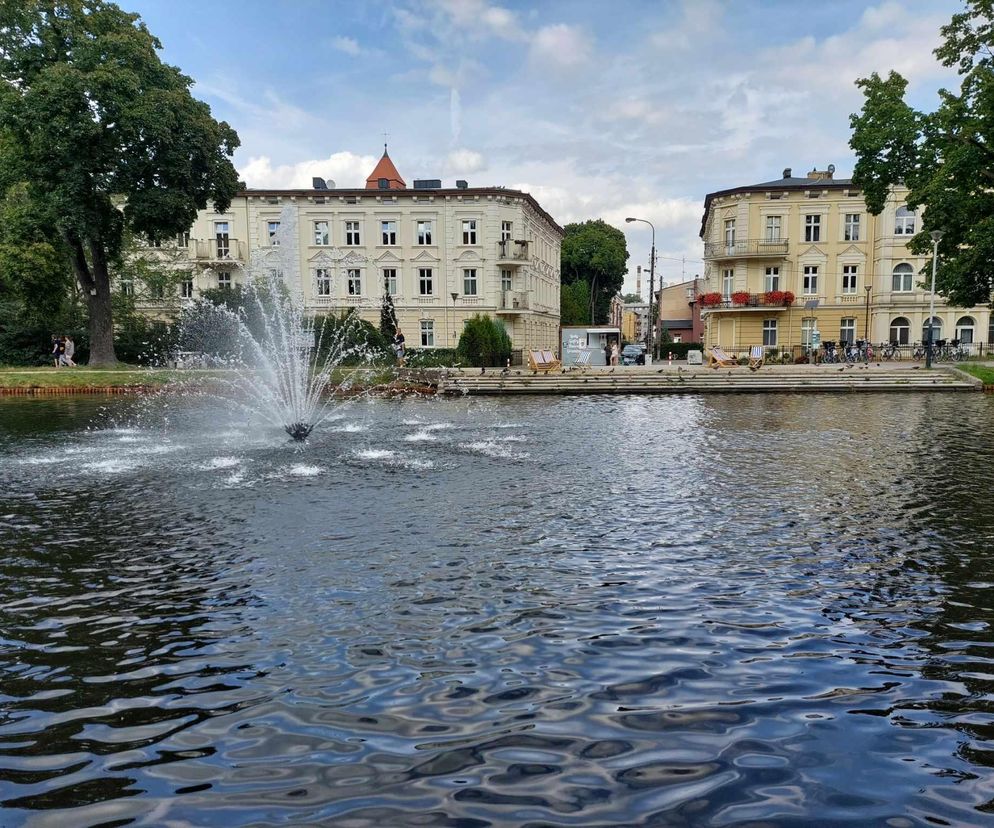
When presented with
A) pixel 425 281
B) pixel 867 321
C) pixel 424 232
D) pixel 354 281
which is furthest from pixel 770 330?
pixel 354 281

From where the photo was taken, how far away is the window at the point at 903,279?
173 feet

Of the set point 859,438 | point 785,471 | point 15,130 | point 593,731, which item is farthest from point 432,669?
point 15,130

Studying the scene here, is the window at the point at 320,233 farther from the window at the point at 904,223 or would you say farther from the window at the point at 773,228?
the window at the point at 904,223

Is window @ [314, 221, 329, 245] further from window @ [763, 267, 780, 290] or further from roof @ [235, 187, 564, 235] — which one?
window @ [763, 267, 780, 290]

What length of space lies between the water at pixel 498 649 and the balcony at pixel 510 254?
43.8 metres

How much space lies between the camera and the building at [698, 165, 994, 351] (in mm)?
52594

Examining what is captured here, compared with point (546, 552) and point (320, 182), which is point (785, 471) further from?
point (320, 182)

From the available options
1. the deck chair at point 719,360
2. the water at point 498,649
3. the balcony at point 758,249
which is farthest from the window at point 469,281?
the water at point 498,649

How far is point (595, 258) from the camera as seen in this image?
292ft

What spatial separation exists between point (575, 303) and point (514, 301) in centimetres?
3158

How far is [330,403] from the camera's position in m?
27.7

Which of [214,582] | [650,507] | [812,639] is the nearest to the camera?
[812,639]

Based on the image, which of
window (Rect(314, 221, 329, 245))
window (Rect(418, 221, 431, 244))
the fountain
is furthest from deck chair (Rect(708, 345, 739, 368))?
window (Rect(314, 221, 329, 245))

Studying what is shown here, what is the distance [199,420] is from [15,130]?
20.4m
